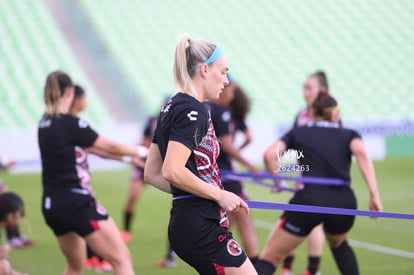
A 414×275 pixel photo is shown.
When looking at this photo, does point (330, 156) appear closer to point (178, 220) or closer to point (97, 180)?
point (178, 220)

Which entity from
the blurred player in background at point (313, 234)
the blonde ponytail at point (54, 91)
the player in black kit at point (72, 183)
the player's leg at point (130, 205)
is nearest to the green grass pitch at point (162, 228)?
the player's leg at point (130, 205)

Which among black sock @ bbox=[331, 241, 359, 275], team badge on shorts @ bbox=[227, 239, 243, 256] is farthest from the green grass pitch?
team badge on shorts @ bbox=[227, 239, 243, 256]

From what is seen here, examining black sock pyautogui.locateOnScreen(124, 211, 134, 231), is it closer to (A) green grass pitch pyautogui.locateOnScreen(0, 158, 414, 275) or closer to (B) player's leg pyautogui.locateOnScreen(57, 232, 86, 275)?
(A) green grass pitch pyautogui.locateOnScreen(0, 158, 414, 275)

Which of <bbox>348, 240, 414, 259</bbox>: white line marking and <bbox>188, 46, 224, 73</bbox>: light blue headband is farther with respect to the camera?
<bbox>348, 240, 414, 259</bbox>: white line marking

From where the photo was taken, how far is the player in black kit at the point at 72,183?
6.23m

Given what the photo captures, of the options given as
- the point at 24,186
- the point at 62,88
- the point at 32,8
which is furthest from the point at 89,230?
the point at 32,8

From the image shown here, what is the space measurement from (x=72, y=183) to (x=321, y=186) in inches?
83.5

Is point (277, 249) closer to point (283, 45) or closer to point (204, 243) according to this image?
point (204, 243)

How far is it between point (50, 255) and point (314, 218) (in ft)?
15.9

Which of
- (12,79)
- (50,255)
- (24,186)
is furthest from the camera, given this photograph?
(12,79)

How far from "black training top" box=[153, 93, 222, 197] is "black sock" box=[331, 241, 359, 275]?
2.37 meters

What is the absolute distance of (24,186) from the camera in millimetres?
17625

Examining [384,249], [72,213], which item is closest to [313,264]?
[384,249]

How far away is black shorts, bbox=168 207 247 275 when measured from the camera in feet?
14.5
